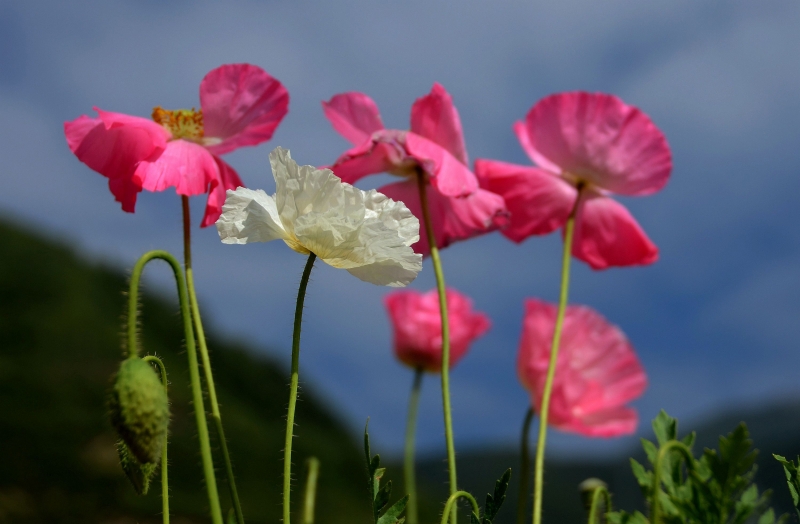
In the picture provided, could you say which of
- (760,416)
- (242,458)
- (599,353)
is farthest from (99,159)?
(242,458)

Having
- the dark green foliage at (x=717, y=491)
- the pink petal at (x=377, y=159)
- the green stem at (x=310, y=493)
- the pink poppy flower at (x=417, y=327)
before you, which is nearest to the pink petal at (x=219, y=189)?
the pink petal at (x=377, y=159)

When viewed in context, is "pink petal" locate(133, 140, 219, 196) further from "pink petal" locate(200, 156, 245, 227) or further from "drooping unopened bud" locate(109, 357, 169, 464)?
"drooping unopened bud" locate(109, 357, 169, 464)

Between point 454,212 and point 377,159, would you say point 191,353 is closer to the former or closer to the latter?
point 377,159

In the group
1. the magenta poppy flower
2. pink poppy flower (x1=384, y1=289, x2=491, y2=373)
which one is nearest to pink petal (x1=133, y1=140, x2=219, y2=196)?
the magenta poppy flower

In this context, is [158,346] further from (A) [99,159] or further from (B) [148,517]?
(A) [99,159]

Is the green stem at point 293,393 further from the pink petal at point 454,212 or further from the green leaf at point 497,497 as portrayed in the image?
the pink petal at point 454,212

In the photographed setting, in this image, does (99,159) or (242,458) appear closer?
(99,159)
